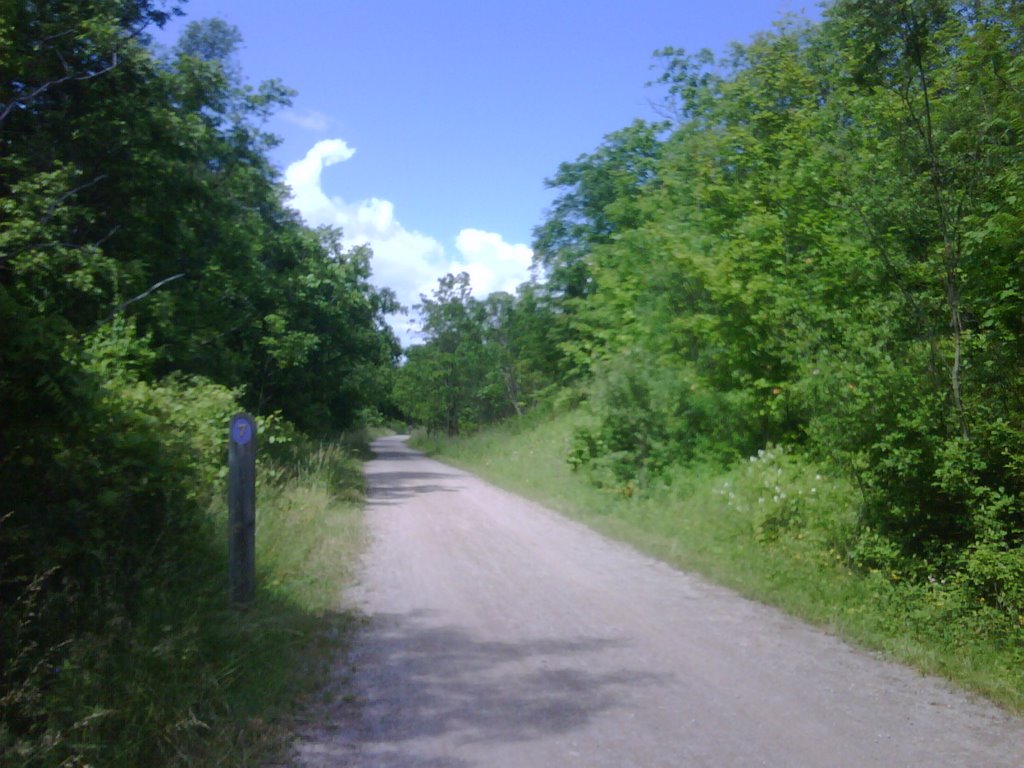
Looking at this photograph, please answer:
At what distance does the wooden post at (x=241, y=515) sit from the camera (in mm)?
7945

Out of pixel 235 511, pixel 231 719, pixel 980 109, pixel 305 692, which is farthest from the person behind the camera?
pixel 980 109

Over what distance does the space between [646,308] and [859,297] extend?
7.77 metres

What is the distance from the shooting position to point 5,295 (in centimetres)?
552

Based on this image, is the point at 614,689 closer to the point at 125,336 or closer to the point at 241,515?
the point at 241,515

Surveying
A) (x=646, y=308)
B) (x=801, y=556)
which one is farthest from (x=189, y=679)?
(x=646, y=308)

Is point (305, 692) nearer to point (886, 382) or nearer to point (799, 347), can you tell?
point (886, 382)

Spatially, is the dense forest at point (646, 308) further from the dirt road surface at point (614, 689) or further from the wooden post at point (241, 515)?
the dirt road surface at point (614, 689)

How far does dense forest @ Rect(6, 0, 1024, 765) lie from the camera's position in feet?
20.5

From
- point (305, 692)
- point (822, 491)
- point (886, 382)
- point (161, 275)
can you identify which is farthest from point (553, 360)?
point (305, 692)

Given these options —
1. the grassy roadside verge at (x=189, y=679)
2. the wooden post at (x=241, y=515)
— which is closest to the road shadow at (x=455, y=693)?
the grassy roadside verge at (x=189, y=679)

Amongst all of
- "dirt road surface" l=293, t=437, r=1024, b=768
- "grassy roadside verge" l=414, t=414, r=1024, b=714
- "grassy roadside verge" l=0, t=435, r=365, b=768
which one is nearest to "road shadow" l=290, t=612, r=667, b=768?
"dirt road surface" l=293, t=437, r=1024, b=768

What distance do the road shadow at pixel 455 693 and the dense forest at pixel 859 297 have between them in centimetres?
381

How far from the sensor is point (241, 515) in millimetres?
7984

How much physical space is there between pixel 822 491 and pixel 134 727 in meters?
9.47
